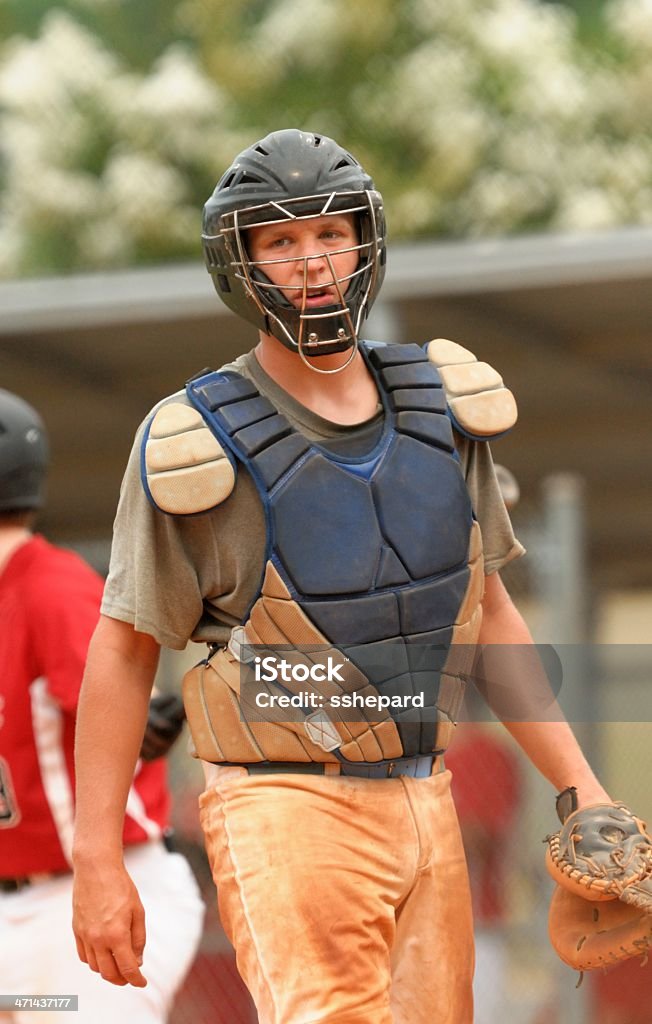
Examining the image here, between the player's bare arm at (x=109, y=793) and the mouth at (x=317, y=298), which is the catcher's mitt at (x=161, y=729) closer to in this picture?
the player's bare arm at (x=109, y=793)

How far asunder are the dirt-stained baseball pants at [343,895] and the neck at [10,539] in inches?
70.4

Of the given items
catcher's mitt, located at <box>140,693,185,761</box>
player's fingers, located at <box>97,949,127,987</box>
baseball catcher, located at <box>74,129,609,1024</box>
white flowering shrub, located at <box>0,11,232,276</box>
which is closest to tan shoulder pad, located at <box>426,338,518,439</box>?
baseball catcher, located at <box>74,129,609,1024</box>

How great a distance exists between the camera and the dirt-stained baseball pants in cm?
309

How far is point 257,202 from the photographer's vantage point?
130 inches

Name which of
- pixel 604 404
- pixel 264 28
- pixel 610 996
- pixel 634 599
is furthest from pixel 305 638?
pixel 264 28

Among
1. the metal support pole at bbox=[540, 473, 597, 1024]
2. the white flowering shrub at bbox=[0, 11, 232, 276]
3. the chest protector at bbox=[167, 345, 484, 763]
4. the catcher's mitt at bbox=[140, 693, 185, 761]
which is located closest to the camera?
the chest protector at bbox=[167, 345, 484, 763]

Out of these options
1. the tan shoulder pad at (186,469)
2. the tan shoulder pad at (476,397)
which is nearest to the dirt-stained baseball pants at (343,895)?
the tan shoulder pad at (186,469)

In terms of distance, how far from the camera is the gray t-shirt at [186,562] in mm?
3238

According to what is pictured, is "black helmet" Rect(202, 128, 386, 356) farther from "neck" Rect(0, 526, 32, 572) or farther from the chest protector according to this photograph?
"neck" Rect(0, 526, 32, 572)

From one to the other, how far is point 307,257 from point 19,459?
2.04 meters

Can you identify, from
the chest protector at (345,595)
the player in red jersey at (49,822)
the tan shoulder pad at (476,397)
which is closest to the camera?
the chest protector at (345,595)

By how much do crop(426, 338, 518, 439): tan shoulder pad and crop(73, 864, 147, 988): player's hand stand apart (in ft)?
3.78

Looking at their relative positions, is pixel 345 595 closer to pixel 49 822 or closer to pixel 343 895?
pixel 343 895

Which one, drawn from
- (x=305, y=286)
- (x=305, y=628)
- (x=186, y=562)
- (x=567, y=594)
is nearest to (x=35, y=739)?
(x=186, y=562)
